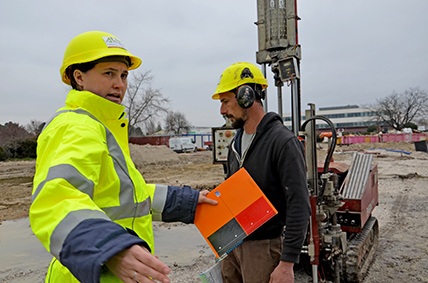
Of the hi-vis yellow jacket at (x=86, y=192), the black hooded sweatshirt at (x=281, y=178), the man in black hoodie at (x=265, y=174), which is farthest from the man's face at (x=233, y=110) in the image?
the hi-vis yellow jacket at (x=86, y=192)

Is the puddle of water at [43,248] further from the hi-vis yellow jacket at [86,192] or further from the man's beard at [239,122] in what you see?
the hi-vis yellow jacket at [86,192]

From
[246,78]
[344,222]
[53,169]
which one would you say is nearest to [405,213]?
[344,222]

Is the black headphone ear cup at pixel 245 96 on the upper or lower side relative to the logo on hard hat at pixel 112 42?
lower

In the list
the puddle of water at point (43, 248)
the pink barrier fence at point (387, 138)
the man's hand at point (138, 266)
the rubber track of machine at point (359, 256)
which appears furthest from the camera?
the pink barrier fence at point (387, 138)

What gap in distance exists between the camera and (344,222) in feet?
16.7

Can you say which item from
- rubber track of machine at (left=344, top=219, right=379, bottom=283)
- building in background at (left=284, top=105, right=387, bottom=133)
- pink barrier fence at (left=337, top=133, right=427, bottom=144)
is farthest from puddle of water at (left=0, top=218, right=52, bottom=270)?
building in background at (left=284, top=105, right=387, bottom=133)

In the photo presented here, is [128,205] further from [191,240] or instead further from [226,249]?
[191,240]

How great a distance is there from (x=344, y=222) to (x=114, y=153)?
4.75m

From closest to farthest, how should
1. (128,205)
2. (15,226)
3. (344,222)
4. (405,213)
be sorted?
(128,205), (344,222), (15,226), (405,213)

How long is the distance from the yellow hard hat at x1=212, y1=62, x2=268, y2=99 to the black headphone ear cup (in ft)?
0.47

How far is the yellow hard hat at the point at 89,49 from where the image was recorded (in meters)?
1.52

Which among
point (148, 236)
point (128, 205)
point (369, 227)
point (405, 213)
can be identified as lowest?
point (405, 213)

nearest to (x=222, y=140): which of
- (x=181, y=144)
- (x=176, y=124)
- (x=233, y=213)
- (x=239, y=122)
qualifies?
(x=239, y=122)

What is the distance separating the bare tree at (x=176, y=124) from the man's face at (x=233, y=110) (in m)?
63.9
